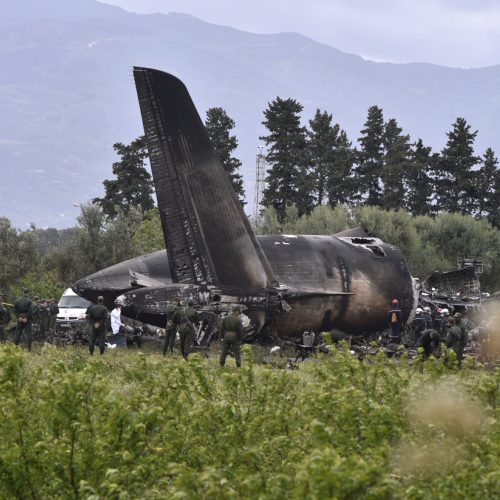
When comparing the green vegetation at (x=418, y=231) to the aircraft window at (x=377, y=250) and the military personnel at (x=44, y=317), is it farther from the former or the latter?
the military personnel at (x=44, y=317)

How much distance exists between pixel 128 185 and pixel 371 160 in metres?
23.4

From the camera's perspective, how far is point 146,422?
13.1 meters

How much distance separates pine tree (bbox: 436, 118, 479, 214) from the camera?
94.1 metres

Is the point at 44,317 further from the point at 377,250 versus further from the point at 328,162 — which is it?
the point at 328,162

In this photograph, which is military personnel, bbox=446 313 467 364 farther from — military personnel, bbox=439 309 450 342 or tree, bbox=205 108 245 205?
tree, bbox=205 108 245 205

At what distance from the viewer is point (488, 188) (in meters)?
95.6

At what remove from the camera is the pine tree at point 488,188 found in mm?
94875

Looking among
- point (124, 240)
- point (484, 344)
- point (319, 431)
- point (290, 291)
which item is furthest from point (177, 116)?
point (124, 240)

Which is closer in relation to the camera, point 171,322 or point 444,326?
point 171,322

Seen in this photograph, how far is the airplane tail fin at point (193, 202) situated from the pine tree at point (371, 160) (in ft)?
198

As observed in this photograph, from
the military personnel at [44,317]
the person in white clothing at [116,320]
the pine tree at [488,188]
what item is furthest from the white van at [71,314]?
the pine tree at [488,188]

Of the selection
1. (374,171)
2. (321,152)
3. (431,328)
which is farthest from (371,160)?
(431,328)

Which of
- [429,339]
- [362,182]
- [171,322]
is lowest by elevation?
[429,339]

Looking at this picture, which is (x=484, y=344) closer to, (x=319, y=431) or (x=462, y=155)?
(x=319, y=431)
